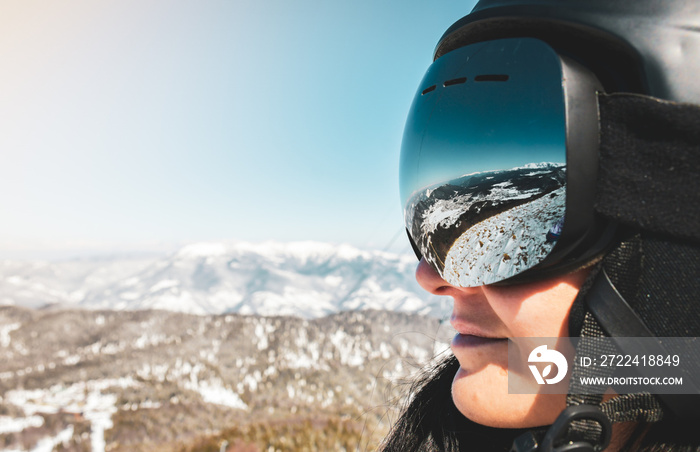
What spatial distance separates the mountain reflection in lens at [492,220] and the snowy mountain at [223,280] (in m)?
67.5

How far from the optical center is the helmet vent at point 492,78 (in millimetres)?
841

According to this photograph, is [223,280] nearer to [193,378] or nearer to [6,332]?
[6,332]

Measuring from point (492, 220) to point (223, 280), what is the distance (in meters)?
111

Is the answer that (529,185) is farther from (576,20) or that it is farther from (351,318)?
(351,318)

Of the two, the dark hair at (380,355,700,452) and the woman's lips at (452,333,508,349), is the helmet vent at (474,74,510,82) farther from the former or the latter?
the dark hair at (380,355,700,452)

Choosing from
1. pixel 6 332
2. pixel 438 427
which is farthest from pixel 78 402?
pixel 438 427

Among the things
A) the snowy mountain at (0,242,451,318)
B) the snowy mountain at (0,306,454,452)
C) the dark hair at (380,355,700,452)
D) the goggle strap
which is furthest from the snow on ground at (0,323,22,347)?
the snowy mountain at (0,242,451,318)

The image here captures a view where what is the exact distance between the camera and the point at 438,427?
1.55 meters

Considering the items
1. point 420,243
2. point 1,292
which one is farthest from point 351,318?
point 1,292

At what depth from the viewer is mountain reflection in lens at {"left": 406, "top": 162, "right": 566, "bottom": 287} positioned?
0.79 m

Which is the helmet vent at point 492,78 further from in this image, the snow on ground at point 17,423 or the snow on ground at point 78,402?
the snow on ground at point 17,423

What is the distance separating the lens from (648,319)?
28.7 inches

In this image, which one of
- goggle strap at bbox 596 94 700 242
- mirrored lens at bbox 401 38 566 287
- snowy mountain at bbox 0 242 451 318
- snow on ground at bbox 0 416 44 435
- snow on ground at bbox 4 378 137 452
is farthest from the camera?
snowy mountain at bbox 0 242 451 318

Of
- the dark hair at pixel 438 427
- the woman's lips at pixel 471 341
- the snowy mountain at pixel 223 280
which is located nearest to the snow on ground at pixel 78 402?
the dark hair at pixel 438 427
